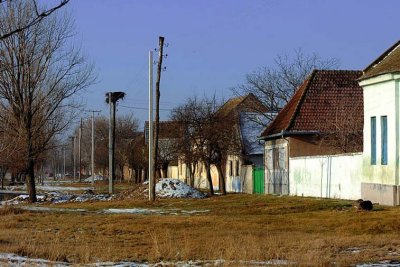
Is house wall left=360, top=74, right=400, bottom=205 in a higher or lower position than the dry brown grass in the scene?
higher

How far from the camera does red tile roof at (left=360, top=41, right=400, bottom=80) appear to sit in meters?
25.0

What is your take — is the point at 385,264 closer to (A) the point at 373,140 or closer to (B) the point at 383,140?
(B) the point at 383,140

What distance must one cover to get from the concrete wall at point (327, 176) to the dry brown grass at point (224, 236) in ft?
6.67

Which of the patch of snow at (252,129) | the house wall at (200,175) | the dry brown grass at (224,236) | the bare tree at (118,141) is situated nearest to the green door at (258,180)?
the patch of snow at (252,129)

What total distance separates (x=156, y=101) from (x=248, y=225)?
1859cm

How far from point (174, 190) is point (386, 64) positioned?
19879 mm

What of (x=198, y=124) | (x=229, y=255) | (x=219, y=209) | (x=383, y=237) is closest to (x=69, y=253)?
(x=229, y=255)

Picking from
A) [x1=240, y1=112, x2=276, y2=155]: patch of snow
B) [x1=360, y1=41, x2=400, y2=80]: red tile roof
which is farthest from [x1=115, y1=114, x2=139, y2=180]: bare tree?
[x1=360, y1=41, x2=400, y2=80]: red tile roof

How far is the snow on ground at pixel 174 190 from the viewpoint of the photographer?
41.7m

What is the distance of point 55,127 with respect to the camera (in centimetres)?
4284

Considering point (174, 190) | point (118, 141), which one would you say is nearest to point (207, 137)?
point (174, 190)

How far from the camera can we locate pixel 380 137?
25859mm

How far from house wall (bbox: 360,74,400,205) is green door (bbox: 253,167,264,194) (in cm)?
1647

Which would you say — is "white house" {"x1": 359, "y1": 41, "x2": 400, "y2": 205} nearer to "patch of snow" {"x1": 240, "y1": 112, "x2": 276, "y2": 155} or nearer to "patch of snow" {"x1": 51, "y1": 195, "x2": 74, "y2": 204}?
"patch of snow" {"x1": 51, "y1": 195, "x2": 74, "y2": 204}
